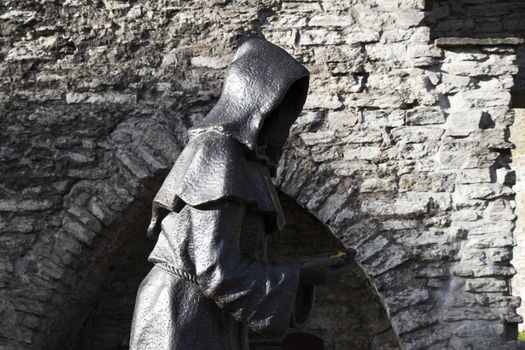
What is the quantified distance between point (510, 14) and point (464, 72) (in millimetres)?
2205

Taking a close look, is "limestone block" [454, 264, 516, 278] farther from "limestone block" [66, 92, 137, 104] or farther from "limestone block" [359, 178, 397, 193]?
"limestone block" [66, 92, 137, 104]

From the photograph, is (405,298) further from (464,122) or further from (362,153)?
(464,122)

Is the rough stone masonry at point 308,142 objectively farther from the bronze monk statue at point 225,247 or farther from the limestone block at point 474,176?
the bronze monk statue at point 225,247

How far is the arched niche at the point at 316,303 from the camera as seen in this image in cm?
686

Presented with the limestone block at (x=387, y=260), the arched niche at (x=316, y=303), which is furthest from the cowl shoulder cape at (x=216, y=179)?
the arched niche at (x=316, y=303)

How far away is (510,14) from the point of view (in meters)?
8.02

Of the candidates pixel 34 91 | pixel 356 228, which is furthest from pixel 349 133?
pixel 34 91

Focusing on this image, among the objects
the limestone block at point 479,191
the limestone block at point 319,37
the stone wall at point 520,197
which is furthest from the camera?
the stone wall at point 520,197

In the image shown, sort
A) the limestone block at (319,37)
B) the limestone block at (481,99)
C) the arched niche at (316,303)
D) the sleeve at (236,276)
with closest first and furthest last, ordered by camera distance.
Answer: the sleeve at (236,276)
the limestone block at (481,99)
the limestone block at (319,37)
the arched niche at (316,303)

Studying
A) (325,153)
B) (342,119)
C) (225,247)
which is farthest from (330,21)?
(225,247)

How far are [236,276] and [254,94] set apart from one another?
0.58m

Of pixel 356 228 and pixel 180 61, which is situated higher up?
pixel 180 61

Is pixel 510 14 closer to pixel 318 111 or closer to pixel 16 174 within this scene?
pixel 318 111

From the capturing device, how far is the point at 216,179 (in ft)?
8.78
